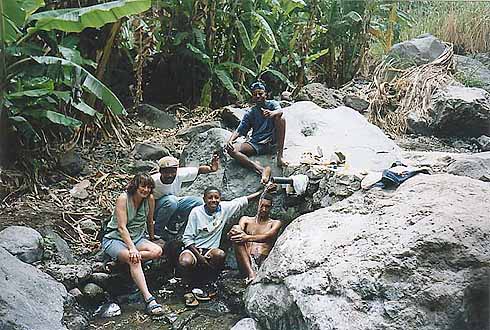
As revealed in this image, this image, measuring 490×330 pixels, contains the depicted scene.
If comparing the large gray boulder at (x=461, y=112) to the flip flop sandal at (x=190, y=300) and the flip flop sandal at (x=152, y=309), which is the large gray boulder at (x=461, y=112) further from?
the flip flop sandal at (x=152, y=309)

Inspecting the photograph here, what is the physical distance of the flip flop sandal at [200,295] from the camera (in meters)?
2.16

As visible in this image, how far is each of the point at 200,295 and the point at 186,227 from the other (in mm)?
238

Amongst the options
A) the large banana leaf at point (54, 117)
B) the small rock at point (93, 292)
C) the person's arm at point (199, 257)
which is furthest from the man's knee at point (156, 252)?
the large banana leaf at point (54, 117)

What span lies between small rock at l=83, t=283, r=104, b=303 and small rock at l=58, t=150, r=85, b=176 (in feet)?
1.62

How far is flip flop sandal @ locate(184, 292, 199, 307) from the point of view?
2.13 meters

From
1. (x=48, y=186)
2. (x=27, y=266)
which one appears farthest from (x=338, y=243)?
(x=48, y=186)

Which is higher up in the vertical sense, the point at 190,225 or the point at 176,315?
the point at 190,225

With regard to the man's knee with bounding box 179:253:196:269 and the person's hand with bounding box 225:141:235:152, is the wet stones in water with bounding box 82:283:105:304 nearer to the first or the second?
the man's knee with bounding box 179:253:196:269

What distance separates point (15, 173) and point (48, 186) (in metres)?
0.16

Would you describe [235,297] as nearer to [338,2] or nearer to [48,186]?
[48,186]

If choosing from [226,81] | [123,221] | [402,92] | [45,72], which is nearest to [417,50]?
[402,92]

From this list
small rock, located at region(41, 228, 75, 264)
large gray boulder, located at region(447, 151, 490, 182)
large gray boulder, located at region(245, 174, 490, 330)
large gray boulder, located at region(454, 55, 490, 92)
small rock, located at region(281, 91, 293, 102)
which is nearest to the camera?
large gray boulder, located at region(245, 174, 490, 330)

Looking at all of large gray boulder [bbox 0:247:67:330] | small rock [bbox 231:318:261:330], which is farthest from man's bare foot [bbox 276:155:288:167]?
large gray boulder [bbox 0:247:67:330]

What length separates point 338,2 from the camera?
244 centimetres
